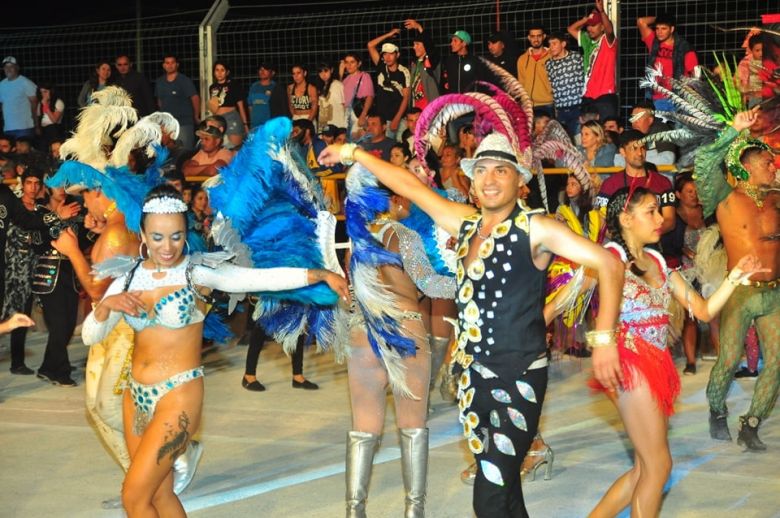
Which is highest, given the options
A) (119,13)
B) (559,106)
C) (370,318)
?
(119,13)

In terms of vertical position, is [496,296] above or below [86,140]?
below

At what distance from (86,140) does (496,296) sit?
11.7 ft

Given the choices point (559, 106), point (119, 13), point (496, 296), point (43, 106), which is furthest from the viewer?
point (119, 13)

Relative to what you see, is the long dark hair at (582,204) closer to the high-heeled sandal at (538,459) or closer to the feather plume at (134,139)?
the high-heeled sandal at (538,459)

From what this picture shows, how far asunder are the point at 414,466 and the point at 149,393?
137 centimetres

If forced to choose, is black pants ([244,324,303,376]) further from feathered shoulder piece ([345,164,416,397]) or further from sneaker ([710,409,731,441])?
feathered shoulder piece ([345,164,416,397])

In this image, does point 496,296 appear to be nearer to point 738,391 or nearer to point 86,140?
point 86,140

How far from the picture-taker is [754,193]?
7570mm

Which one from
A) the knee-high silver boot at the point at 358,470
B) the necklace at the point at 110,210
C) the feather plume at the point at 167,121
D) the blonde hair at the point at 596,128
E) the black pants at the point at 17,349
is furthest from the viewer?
the blonde hair at the point at 596,128

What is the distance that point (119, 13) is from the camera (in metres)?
21.9

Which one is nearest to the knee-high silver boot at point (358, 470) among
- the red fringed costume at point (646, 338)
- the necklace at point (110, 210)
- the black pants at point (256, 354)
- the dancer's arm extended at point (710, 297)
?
the red fringed costume at point (646, 338)

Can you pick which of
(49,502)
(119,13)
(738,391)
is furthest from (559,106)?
(119,13)

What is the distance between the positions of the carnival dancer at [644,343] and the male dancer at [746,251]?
2131 mm

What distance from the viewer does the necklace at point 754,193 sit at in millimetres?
7555
